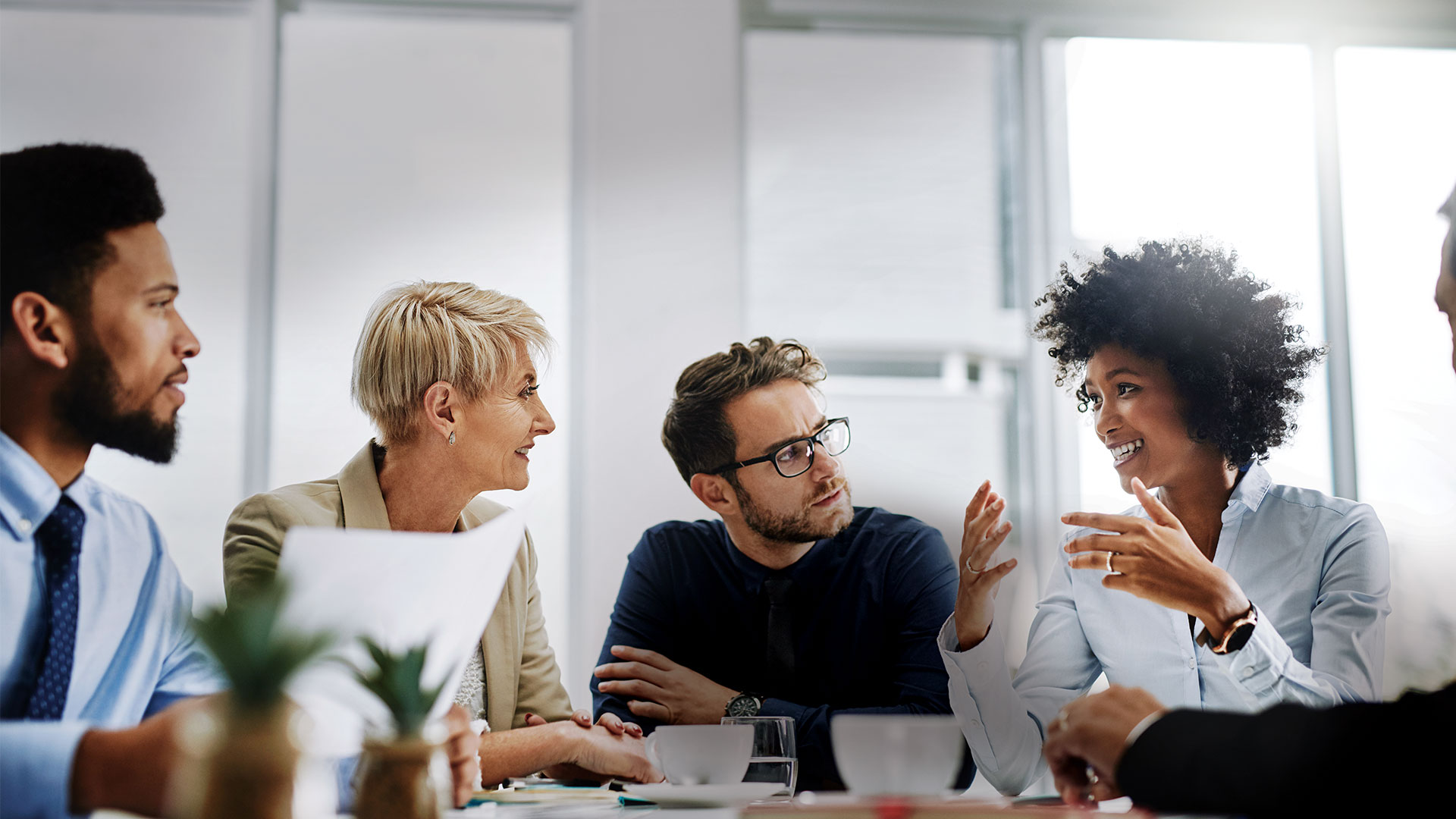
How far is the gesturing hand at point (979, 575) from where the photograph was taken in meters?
2.02

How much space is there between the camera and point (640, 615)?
7.27ft

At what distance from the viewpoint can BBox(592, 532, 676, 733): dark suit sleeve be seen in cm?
218

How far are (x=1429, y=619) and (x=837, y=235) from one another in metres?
1.49

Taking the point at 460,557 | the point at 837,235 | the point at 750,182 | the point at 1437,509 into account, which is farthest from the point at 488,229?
the point at 1437,509

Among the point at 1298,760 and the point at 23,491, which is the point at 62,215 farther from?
the point at 1298,760

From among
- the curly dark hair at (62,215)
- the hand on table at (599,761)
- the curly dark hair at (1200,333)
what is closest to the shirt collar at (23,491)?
the curly dark hair at (62,215)

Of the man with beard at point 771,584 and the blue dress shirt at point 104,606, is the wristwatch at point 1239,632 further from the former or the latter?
the blue dress shirt at point 104,606

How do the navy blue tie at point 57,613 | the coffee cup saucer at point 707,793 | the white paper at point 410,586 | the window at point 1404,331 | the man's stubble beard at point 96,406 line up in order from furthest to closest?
the window at point 1404,331 → the man's stubble beard at point 96,406 → the navy blue tie at point 57,613 → the white paper at point 410,586 → the coffee cup saucer at point 707,793

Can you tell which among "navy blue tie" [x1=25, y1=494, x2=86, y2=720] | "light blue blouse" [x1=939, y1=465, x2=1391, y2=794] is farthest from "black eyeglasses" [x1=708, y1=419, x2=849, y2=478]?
"navy blue tie" [x1=25, y1=494, x2=86, y2=720]

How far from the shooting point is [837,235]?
7.92 ft

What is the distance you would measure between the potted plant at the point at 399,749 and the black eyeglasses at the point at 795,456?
4.31 feet

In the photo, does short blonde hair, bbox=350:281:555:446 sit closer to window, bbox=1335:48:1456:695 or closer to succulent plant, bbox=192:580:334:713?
succulent plant, bbox=192:580:334:713

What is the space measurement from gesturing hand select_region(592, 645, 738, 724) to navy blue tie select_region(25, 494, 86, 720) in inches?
36.4

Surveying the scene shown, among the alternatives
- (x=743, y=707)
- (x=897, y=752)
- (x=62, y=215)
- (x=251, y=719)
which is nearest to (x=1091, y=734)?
(x=897, y=752)
